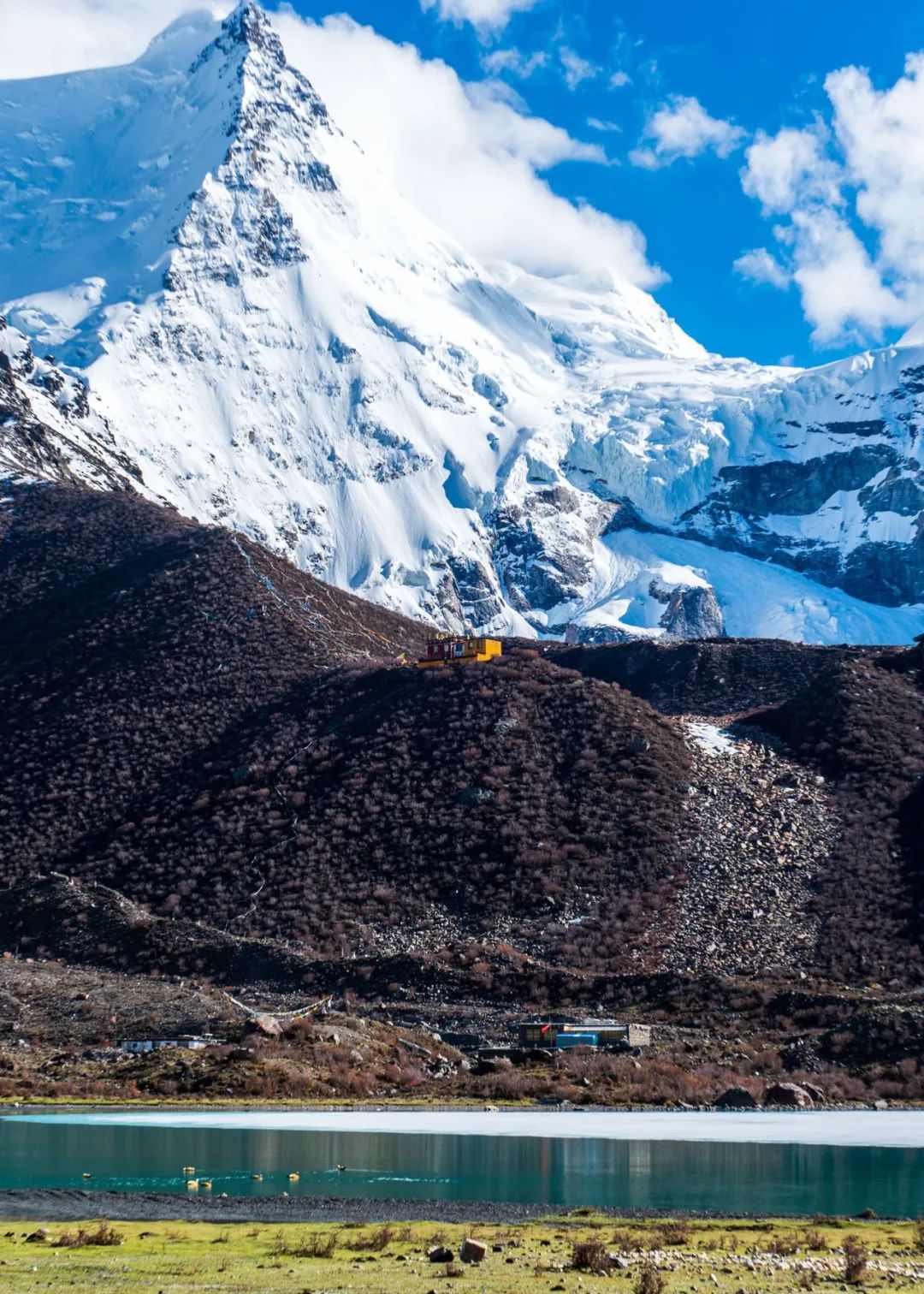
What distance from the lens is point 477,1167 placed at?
2889 centimetres

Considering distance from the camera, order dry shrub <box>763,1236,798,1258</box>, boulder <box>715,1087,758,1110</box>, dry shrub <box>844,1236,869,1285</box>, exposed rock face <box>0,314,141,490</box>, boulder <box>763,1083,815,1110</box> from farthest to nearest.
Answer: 1. exposed rock face <box>0,314,141,490</box>
2. boulder <box>763,1083,815,1110</box>
3. boulder <box>715,1087,758,1110</box>
4. dry shrub <box>763,1236,798,1258</box>
5. dry shrub <box>844,1236,869,1285</box>

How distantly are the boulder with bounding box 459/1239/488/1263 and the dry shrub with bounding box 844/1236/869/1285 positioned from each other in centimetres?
448

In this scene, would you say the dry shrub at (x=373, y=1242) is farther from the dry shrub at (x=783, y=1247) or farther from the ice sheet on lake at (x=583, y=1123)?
the ice sheet on lake at (x=583, y=1123)

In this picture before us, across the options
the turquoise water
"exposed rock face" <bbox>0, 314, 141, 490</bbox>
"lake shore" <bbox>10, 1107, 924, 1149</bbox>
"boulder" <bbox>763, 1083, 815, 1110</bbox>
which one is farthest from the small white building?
"exposed rock face" <bbox>0, 314, 141, 490</bbox>

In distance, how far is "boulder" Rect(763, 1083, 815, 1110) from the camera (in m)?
40.3

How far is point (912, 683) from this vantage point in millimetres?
92812

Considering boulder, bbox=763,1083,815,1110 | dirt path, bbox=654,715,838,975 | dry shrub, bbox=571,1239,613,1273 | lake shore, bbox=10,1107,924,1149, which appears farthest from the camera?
dirt path, bbox=654,715,838,975

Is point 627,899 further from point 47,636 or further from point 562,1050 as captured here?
point 47,636

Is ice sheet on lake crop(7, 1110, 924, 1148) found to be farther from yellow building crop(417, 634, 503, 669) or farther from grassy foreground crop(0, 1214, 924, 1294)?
yellow building crop(417, 634, 503, 669)

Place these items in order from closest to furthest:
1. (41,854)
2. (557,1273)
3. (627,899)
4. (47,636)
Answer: (557,1273) < (627,899) < (41,854) < (47,636)

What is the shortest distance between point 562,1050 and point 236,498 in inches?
5775

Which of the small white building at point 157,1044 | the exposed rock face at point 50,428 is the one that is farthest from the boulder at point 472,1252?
the exposed rock face at point 50,428

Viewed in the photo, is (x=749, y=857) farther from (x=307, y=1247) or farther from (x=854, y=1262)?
(x=854, y=1262)

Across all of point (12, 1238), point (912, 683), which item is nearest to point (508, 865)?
point (912, 683)
